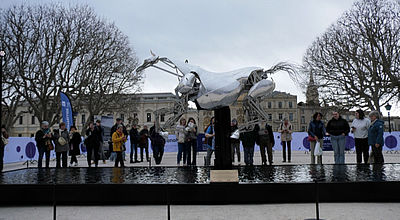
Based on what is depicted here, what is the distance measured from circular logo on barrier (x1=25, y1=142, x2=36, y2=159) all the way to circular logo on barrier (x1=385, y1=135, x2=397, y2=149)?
20.0m

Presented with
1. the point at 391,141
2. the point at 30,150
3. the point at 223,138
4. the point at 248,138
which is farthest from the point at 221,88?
the point at 391,141

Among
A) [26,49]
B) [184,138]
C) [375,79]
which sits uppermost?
[26,49]

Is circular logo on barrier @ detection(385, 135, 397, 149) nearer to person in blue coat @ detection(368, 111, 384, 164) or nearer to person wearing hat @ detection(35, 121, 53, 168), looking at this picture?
person in blue coat @ detection(368, 111, 384, 164)

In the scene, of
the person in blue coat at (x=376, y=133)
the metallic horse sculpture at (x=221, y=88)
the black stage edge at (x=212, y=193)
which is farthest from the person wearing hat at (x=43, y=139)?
the person in blue coat at (x=376, y=133)

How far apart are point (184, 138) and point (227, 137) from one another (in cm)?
433

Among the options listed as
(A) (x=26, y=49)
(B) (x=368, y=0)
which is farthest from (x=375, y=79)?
(A) (x=26, y=49)

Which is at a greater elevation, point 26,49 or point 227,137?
point 26,49

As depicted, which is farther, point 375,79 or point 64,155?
point 375,79

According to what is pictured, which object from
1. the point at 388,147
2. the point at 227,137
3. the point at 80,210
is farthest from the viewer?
the point at 388,147

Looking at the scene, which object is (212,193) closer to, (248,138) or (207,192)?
(207,192)

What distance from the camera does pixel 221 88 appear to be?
24.9 feet

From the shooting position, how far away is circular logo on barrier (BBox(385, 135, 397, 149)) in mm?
21328

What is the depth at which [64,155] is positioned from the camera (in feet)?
40.4

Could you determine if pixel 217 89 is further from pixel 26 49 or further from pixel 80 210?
pixel 26 49
